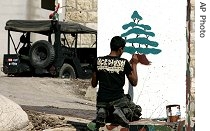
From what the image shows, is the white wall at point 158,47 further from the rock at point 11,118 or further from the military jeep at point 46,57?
the military jeep at point 46,57

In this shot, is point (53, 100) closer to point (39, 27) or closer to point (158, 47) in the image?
point (158, 47)

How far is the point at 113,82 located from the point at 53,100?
622cm

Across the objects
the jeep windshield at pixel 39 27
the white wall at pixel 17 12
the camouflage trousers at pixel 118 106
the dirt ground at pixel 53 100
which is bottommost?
the dirt ground at pixel 53 100

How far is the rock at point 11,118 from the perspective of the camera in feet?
26.1

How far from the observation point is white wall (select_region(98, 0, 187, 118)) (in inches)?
307

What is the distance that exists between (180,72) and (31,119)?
2.42 metres

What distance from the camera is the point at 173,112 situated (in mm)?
7320

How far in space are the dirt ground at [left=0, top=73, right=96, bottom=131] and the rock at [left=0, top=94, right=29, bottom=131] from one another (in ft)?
0.47

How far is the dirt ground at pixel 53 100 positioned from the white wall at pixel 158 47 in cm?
110

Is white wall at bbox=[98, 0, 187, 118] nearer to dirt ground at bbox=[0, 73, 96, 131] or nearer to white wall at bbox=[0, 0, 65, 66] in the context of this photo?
dirt ground at bbox=[0, 73, 96, 131]

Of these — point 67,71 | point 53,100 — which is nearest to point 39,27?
point 67,71

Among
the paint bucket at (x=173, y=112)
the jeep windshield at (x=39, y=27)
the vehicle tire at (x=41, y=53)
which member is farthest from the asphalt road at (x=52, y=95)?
the paint bucket at (x=173, y=112)
